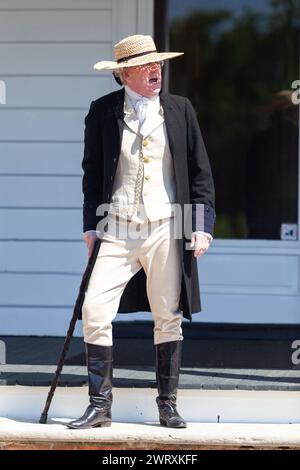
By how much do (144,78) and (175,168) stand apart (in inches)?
18.9

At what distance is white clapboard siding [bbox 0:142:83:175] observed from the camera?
8.16 metres

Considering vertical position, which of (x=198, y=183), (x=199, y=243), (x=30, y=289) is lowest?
(x=30, y=289)

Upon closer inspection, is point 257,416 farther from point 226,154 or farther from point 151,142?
point 226,154

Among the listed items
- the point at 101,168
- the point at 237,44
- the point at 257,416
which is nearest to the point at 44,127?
the point at 237,44

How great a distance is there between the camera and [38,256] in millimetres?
8211

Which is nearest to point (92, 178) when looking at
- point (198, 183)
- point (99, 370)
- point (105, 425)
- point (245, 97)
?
point (198, 183)

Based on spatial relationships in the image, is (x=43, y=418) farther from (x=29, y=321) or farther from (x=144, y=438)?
A: (x=29, y=321)

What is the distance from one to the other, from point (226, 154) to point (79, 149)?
105 centimetres

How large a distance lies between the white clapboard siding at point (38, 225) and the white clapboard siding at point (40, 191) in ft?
0.18

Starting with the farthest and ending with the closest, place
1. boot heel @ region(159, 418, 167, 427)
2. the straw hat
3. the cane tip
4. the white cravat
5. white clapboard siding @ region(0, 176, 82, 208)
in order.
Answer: white clapboard siding @ region(0, 176, 82, 208), the cane tip, boot heel @ region(159, 418, 167, 427), the white cravat, the straw hat

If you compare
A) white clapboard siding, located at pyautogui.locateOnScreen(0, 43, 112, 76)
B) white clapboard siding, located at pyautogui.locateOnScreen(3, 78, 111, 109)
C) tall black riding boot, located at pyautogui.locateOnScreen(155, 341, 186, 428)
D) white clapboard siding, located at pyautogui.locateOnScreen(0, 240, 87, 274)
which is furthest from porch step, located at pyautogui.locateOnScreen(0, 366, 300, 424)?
white clapboard siding, located at pyautogui.locateOnScreen(0, 43, 112, 76)

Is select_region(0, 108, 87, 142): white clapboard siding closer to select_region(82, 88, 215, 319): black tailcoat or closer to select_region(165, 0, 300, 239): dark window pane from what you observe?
select_region(165, 0, 300, 239): dark window pane

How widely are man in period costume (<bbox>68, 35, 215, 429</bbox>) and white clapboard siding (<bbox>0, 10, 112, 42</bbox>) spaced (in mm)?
2023

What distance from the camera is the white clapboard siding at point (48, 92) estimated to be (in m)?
8.13
